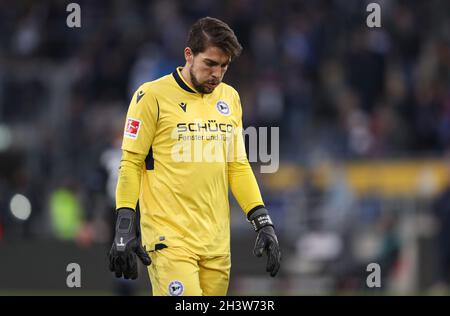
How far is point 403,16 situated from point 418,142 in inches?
120

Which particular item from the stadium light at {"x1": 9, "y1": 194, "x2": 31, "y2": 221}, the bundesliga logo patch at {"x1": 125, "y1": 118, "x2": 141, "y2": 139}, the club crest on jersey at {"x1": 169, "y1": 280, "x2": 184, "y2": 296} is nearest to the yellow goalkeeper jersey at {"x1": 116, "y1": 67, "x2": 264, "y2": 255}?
the bundesliga logo patch at {"x1": 125, "y1": 118, "x2": 141, "y2": 139}

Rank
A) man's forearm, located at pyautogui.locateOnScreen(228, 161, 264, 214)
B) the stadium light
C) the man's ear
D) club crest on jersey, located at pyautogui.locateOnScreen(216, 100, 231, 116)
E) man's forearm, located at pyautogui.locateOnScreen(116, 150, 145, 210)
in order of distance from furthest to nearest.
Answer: the stadium light → man's forearm, located at pyautogui.locateOnScreen(228, 161, 264, 214) → club crest on jersey, located at pyautogui.locateOnScreen(216, 100, 231, 116) → the man's ear → man's forearm, located at pyautogui.locateOnScreen(116, 150, 145, 210)

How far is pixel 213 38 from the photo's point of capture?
7.15 metres

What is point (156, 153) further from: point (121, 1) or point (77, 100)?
point (121, 1)

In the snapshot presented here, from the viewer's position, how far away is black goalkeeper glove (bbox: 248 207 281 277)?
734 cm

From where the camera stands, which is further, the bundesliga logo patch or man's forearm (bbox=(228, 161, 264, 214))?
man's forearm (bbox=(228, 161, 264, 214))

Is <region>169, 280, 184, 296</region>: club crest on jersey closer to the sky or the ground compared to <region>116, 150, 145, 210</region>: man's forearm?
closer to the ground

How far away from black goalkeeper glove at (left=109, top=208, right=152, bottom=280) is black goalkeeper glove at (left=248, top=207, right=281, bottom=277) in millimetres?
777

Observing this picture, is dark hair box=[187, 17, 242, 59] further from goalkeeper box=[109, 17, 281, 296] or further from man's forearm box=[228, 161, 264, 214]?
man's forearm box=[228, 161, 264, 214]

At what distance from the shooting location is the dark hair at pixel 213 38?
23.4ft

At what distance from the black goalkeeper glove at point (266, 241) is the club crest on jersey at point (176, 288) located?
579 mm

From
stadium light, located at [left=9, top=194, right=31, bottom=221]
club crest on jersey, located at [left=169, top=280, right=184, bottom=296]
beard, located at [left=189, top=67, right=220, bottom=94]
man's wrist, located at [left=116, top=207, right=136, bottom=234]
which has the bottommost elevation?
club crest on jersey, located at [left=169, top=280, right=184, bottom=296]

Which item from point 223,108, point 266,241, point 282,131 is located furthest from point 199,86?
point 282,131
